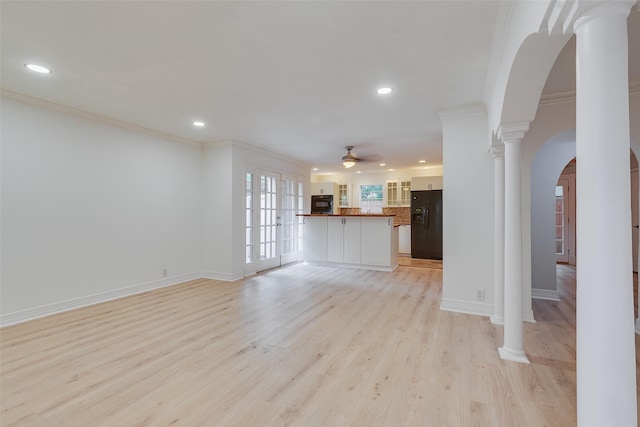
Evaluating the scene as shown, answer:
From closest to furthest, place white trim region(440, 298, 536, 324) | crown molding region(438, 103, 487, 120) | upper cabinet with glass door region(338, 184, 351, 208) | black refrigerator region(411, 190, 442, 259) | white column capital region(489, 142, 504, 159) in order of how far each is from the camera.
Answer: white column capital region(489, 142, 504, 159) < white trim region(440, 298, 536, 324) < crown molding region(438, 103, 487, 120) < black refrigerator region(411, 190, 442, 259) < upper cabinet with glass door region(338, 184, 351, 208)

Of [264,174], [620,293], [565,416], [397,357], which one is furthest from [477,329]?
[264,174]

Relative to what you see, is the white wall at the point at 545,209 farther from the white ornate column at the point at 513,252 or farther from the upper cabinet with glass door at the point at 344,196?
the upper cabinet with glass door at the point at 344,196

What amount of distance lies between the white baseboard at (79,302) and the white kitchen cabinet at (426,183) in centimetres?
600

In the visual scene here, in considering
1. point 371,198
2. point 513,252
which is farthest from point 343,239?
point 513,252

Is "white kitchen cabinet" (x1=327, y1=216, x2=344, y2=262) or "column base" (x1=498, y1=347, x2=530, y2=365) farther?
"white kitchen cabinet" (x1=327, y1=216, x2=344, y2=262)

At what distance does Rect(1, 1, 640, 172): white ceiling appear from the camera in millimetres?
1866

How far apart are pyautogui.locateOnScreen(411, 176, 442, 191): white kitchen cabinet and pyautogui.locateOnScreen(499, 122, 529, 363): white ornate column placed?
213 inches

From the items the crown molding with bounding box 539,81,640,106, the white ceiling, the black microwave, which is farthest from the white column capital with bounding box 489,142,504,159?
the black microwave

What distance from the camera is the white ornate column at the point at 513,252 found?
2393 millimetres

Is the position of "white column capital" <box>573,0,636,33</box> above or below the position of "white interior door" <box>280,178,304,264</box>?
above

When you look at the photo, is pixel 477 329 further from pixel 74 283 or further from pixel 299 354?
pixel 74 283

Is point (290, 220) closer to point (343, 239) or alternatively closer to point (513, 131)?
point (343, 239)

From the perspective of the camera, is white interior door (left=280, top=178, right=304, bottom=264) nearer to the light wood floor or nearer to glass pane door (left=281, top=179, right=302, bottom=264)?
glass pane door (left=281, top=179, right=302, bottom=264)

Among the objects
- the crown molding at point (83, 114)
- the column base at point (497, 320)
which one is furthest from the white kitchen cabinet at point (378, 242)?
the crown molding at point (83, 114)
